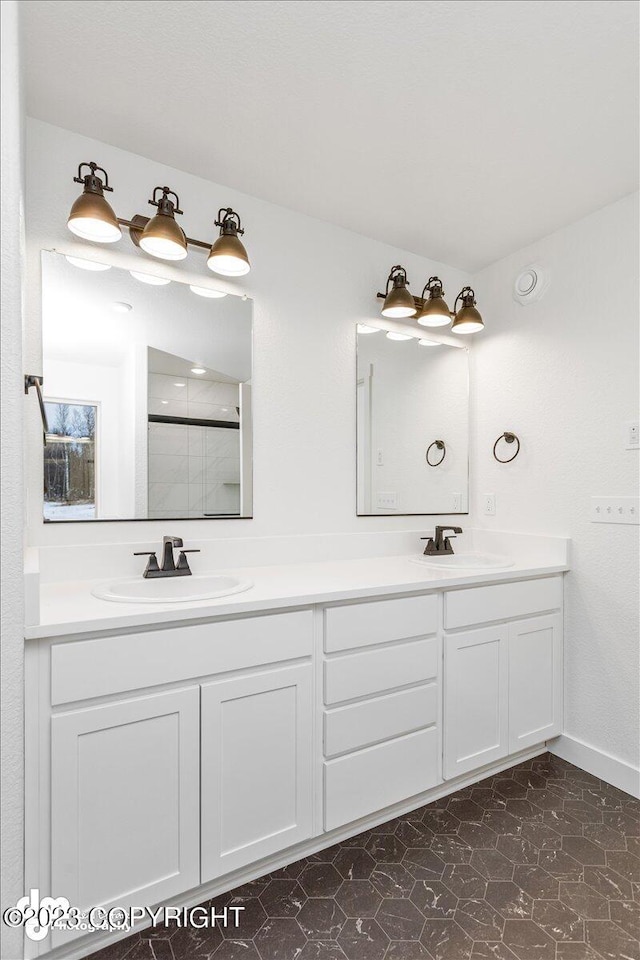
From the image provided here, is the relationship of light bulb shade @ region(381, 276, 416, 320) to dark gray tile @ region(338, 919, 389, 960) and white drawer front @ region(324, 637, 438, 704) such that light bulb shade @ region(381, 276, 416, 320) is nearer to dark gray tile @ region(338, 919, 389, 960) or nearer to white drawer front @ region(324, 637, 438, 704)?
white drawer front @ region(324, 637, 438, 704)

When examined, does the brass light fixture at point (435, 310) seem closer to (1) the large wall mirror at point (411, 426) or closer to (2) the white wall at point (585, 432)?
(1) the large wall mirror at point (411, 426)

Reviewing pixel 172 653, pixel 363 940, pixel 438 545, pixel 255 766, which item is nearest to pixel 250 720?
pixel 255 766

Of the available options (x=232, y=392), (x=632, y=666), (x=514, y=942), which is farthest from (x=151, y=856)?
(x=632, y=666)

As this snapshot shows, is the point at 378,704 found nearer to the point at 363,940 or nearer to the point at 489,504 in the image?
the point at 363,940

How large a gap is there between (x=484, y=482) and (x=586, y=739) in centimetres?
127

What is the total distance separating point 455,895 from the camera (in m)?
1.44

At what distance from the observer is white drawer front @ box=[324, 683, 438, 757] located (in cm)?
156

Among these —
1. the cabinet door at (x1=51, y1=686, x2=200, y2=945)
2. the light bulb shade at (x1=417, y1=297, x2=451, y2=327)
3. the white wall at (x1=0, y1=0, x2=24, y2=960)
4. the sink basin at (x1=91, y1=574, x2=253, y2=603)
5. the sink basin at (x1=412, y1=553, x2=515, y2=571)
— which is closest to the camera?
the white wall at (x1=0, y1=0, x2=24, y2=960)

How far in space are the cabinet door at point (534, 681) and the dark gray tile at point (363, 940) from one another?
0.95 m

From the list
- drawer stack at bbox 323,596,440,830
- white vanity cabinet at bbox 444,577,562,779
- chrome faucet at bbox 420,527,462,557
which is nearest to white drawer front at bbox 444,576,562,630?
white vanity cabinet at bbox 444,577,562,779

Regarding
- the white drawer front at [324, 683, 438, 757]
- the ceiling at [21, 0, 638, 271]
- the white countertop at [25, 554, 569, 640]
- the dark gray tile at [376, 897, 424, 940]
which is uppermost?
the ceiling at [21, 0, 638, 271]

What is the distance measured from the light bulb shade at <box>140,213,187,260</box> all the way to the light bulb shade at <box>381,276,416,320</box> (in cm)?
96

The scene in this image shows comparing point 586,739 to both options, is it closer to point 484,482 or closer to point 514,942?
point 514,942

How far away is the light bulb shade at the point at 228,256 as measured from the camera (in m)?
1.74
